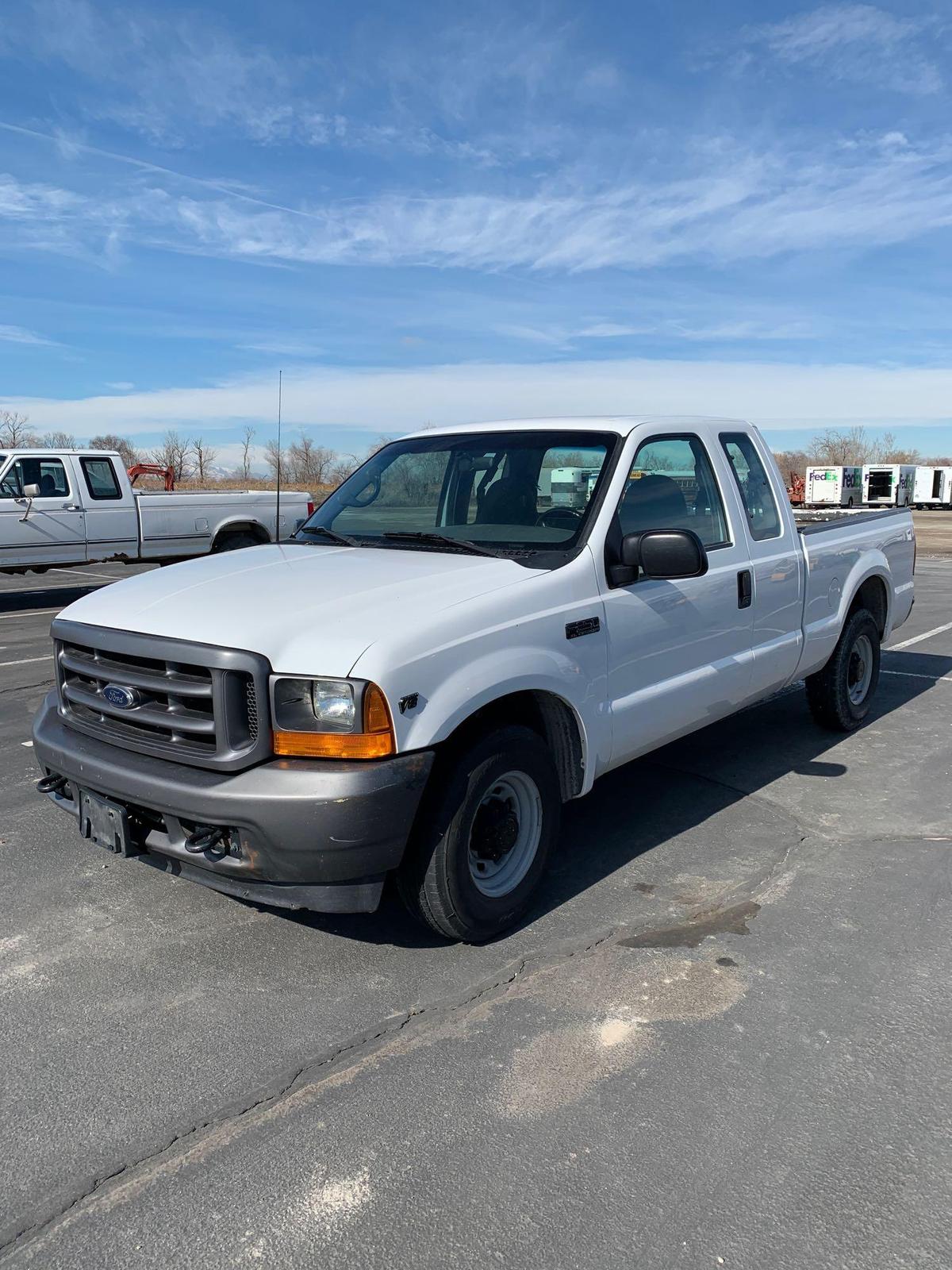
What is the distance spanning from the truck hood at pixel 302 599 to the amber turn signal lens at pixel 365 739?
5.7 inches

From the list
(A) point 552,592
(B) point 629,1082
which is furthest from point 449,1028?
(A) point 552,592

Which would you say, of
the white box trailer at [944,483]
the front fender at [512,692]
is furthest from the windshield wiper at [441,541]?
the white box trailer at [944,483]

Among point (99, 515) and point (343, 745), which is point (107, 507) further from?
point (343, 745)

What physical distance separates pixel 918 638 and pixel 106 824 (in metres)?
9.38

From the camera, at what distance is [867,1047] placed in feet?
9.85

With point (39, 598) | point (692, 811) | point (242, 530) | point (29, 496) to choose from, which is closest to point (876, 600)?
point (692, 811)

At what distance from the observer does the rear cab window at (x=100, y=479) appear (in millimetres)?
13954

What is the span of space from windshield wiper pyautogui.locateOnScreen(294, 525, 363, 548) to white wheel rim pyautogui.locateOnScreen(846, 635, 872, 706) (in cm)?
361

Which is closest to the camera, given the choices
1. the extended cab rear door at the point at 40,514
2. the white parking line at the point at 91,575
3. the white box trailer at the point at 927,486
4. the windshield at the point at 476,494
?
the windshield at the point at 476,494

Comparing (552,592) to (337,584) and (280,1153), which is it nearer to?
(337,584)

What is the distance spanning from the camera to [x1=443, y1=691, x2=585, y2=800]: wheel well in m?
3.66

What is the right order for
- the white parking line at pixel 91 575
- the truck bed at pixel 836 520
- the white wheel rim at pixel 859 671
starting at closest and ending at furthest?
1. the truck bed at pixel 836 520
2. the white wheel rim at pixel 859 671
3. the white parking line at pixel 91 575

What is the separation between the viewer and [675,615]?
4.42 metres

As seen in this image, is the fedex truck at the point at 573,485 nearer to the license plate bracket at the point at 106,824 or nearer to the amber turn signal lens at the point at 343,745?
the amber turn signal lens at the point at 343,745
